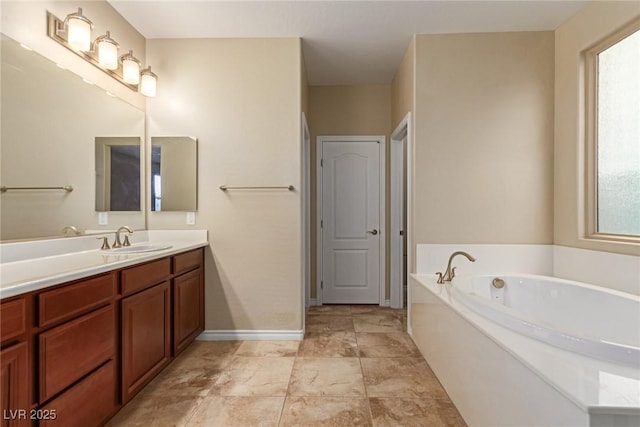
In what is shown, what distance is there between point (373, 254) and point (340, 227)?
49 cm

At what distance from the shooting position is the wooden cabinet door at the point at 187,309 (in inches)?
87.6

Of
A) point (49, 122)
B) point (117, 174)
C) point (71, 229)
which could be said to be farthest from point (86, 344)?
point (117, 174)

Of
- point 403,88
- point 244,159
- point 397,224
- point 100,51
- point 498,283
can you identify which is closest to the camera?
point 100,51

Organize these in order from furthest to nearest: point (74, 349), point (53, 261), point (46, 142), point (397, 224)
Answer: point (397, 224) → point (46, 142) → point (53, 261) → point (74, 349)

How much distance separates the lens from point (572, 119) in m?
2.43

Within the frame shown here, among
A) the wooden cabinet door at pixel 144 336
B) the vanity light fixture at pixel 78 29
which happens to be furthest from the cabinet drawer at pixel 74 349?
the vanity light fixture at pixel 78 29

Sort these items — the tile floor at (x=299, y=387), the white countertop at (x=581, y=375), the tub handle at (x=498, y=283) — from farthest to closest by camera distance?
1. the tub handle at (x=498, y=283)
2. the tile floor at (x=299, y=387)
3. the white countertop at (x=581, y=375)

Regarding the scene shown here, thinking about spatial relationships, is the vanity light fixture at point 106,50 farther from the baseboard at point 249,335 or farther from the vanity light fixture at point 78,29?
the baseboard at point 249,335

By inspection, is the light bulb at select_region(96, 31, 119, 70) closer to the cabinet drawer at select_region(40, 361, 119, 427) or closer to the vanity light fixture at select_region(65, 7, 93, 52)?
the vanity light fixture at select_region(65, 7, 93, 52)

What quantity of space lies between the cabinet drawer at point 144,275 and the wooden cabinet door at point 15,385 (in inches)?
21.6

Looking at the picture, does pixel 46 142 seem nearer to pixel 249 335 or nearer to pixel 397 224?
pixel 249 335

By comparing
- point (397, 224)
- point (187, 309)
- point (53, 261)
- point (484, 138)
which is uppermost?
point (484, 138)

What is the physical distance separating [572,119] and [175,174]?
3135 mm

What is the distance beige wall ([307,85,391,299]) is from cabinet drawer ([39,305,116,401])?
2405 mm
